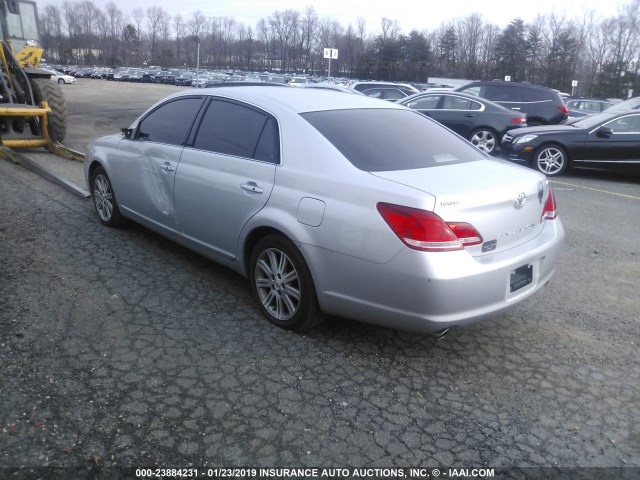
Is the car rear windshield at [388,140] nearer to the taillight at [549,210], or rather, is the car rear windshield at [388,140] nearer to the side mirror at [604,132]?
the taillight at [549,210]

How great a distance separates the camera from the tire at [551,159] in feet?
35.8

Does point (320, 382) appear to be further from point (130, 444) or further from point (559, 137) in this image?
point (559, 137)

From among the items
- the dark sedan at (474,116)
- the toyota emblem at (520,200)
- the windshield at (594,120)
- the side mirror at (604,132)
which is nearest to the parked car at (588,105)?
the dark sedan at (474,116)

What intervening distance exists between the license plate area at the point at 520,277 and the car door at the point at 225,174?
167 cm

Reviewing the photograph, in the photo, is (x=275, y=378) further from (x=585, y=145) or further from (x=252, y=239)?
(x=585, y=145)

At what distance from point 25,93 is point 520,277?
1089 centimetres

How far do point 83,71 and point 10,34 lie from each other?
77414mm

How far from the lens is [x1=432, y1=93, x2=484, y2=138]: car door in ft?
42.5

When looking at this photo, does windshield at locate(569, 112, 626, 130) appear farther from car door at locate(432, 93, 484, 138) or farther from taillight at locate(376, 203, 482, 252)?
taillight at locate(376, 203, 482, 252)

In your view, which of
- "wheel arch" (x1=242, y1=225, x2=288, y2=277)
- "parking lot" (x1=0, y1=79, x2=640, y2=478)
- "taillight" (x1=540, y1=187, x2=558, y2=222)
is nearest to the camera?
"parking lot" (x1=0, y1=79, x2=640, y2=478)

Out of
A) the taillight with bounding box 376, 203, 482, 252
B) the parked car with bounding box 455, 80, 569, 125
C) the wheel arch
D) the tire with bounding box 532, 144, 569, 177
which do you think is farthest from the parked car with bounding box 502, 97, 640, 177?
the taillight with bounding box 376, 203, 482, 252

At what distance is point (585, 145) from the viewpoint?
424 inches

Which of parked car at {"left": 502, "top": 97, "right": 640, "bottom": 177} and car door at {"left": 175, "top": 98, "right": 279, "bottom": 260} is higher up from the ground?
car door at {"left": 175, "top": 98, "right": 279, "bottom": 260}

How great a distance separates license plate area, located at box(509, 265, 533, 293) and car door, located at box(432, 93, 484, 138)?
32.3 ft
